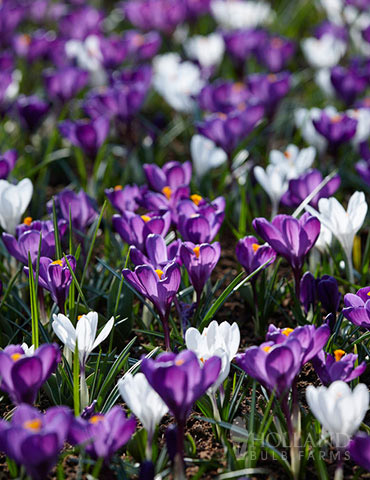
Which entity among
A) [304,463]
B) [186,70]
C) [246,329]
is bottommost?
[246,329]

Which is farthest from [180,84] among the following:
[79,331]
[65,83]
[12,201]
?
[79,331]

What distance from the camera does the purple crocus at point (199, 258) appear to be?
5.31 ft

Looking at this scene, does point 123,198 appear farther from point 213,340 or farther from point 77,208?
point 213,340

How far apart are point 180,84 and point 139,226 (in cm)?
148

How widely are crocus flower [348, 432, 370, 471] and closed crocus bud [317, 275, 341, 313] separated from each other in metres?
0.49

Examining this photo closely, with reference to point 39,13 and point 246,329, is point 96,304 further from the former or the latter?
point 39,13

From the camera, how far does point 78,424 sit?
3.93 feet

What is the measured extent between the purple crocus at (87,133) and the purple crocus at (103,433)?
1.38 meters

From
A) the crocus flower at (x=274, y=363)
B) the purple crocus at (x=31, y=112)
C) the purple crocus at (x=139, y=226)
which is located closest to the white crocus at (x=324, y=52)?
the purple crocus at (x=31, y=112)

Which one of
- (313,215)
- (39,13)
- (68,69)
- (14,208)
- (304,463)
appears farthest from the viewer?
(39,13)

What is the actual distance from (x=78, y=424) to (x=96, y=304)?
32.1 inches

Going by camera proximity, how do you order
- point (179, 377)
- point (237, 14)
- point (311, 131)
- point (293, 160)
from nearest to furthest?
point (179, 377) < point (293, 160) < point (311, 131) < point (237, 14)

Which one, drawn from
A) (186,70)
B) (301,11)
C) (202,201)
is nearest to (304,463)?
(202,201)

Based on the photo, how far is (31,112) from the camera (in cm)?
277
